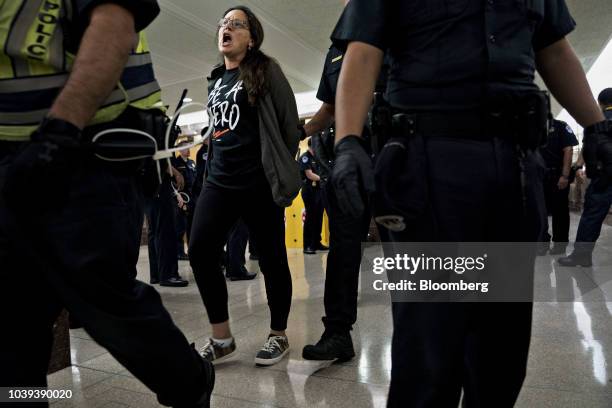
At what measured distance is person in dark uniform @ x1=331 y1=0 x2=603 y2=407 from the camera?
A: 0.88 metres

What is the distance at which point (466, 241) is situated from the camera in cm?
90

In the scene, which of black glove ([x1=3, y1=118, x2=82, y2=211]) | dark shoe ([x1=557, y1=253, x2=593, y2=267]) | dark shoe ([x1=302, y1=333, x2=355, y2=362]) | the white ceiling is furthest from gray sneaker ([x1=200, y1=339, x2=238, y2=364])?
the white ceiling

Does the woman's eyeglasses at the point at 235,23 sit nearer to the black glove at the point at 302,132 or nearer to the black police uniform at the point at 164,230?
the black glove at the point at 302,132

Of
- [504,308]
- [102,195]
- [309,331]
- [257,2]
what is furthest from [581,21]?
[102,195]

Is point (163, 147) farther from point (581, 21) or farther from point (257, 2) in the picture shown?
point (581, 21)

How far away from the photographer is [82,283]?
34.5 inches

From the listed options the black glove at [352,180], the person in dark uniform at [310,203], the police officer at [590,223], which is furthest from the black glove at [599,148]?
the person in dark uniform at [310,203]

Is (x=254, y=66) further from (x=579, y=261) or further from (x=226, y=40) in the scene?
(x=579, y=261)

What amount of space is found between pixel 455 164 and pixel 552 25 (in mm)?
472

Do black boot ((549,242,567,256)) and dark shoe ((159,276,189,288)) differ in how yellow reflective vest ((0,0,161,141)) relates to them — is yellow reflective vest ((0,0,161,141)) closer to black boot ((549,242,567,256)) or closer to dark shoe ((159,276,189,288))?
dark shoe ((159,276,189,288))

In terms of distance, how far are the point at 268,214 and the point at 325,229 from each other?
5475mm

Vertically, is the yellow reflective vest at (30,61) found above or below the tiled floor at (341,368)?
above

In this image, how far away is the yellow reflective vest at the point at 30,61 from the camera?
2.79ft

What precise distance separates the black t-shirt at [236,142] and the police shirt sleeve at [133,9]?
37.0 inches
